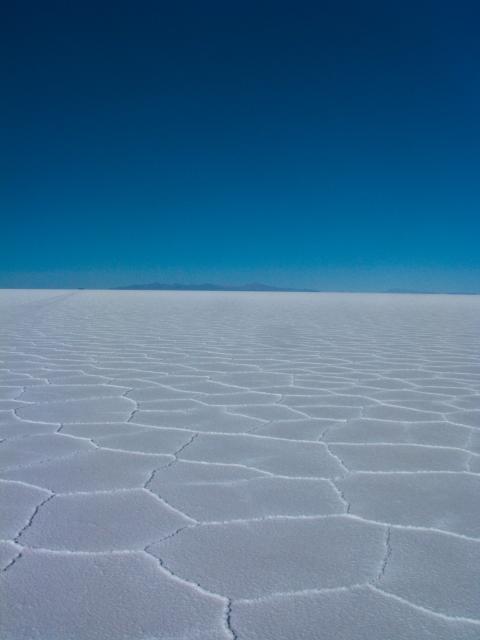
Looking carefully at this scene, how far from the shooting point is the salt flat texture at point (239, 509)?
1045 millimetres

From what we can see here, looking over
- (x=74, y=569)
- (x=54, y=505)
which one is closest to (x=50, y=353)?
(x=54, y=505)

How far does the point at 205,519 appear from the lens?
1440mm

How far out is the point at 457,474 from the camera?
178 centimetres

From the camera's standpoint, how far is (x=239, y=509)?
150cm

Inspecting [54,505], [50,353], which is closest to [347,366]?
[50,353]

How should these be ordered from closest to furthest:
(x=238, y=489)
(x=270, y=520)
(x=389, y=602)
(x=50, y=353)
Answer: (x=389, y=602), (x=270, y=520), (x=238, y=489), (x=50, y=353)

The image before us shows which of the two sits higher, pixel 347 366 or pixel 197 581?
pixel 347 366

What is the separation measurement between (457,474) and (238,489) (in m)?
0.64

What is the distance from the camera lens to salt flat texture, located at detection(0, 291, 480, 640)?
1.04 meters

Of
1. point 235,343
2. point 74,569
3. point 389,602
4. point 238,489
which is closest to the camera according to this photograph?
point 389,602

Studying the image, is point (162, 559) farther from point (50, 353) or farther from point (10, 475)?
point (50, 353)

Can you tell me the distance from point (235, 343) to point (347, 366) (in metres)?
1.58

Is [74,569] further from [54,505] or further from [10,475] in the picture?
[10,475]

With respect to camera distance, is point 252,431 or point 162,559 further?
point 252,431
